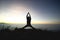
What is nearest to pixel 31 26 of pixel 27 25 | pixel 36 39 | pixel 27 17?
pixel 27 25

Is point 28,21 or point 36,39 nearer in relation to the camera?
point 36,39

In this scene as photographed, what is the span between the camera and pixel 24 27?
44688 mm

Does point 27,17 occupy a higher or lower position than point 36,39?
higher

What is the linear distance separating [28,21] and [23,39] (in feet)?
70.2

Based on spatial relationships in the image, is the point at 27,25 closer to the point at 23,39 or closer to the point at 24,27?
the point at 24,27

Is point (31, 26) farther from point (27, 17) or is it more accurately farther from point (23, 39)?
point (23, 39)

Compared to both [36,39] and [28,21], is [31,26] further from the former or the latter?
[36,39]

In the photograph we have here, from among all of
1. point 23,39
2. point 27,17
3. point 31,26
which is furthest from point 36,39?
point 31,26

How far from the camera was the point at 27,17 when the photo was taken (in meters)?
39.9

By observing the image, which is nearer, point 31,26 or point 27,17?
point 27,17

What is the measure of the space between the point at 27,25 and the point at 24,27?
75.8 inches

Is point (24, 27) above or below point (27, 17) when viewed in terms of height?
below

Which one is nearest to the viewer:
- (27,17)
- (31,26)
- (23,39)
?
(23,39)

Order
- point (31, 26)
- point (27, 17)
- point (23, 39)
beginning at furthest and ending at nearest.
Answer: point (31, 26) → point (27, 17) → point (23, 39)
